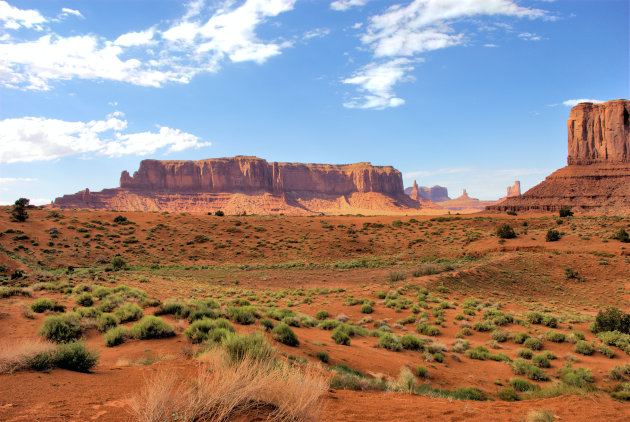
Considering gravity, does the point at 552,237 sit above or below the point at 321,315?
above

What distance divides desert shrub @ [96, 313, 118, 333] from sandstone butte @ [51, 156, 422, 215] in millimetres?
128095

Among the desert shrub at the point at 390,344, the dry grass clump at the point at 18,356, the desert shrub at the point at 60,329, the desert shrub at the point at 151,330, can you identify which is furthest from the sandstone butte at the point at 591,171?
the dry grass clump at the point at 18,356

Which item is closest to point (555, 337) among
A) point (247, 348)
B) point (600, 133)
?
point (247, 348)

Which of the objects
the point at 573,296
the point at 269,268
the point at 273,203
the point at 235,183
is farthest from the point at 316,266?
the point at 235,183

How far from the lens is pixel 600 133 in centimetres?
9638

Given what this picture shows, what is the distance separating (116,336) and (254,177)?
154888mm

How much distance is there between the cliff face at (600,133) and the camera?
92.7m

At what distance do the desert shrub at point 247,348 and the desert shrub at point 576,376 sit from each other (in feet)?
27.4

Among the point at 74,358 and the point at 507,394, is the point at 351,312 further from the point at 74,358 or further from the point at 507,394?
the point at 74,358

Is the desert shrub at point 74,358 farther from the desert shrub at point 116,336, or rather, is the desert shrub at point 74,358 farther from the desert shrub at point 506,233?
the desert shrub at point 506,233

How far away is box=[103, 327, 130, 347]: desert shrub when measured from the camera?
840 centimetres

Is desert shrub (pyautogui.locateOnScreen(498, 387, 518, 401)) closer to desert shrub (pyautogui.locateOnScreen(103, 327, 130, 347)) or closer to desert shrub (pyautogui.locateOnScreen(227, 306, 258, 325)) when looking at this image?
desert shrub (pyautogui.locateOnScreen(227, 306, 258, 325))

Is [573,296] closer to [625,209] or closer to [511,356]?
[511,356]

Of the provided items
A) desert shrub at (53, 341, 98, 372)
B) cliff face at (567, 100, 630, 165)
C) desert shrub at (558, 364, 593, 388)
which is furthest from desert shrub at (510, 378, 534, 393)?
cliff face at (567, 100, 630, 165)
